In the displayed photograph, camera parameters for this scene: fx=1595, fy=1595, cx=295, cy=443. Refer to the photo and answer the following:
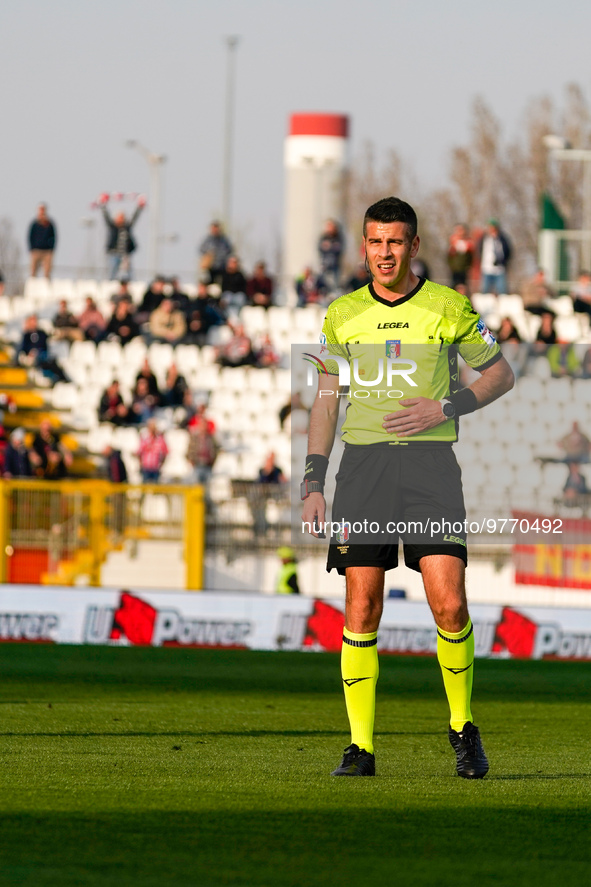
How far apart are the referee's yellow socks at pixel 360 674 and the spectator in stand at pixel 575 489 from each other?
1397 cm

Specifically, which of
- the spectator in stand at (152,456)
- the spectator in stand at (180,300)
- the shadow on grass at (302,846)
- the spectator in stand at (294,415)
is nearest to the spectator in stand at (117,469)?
the spectator in stand at (152,456)

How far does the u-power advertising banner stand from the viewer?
54.4ft

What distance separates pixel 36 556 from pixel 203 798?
49.1 ft

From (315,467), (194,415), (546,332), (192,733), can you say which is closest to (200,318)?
(194,415)

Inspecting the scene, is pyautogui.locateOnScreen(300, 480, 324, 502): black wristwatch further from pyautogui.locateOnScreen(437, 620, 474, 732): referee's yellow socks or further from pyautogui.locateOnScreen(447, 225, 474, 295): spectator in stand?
pyautogui.locateOnScreen(447, 225, 474, 295): spectator in stand

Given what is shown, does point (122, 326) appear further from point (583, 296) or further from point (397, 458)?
point (397, 458)

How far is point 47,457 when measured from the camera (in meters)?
22.2

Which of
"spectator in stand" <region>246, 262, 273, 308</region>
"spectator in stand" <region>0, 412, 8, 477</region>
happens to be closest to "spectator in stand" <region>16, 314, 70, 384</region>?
"spectator in stand" <region>0, 412, 8, 477</region>

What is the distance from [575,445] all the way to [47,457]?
723 cm

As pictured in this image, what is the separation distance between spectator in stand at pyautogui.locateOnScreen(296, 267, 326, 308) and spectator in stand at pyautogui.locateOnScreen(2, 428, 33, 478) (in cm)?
884

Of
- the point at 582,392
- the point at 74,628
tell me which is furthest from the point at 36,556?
the point at 582,392

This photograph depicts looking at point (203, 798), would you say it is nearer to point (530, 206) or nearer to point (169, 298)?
point (169, 298)

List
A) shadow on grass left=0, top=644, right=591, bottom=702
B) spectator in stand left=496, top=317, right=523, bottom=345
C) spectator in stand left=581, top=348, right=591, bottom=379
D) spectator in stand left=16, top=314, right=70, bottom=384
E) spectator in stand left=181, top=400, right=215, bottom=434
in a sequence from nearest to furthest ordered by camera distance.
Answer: shadow on grass left=0, top=644, right=591, bottom=702
spectator in stand left=581, top=348, right=591, bottom=379
spectator in stand left=181, top=400, right=215, bottom=434
spectator in stand left=496, top=317, right=523, bottom=345
spectator in stand left=16, top=314, right=70, bottom=384

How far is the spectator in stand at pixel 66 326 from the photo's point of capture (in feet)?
90.6
